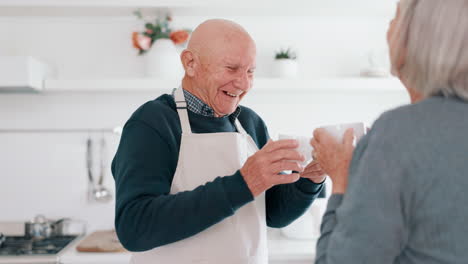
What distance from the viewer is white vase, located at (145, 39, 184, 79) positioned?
2.18 metres

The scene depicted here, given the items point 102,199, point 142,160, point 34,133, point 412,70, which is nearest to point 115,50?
point 34,133

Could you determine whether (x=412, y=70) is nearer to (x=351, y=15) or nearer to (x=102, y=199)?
(x=351, y=15)

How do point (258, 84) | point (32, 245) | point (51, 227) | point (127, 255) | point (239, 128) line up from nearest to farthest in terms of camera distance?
point (239, 128) < point (127, 255) < point (32, 245) < point (258, 84) < point (51, 227)

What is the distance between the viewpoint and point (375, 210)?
0.60 meters

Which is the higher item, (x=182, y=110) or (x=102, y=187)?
(x=182, y=110)

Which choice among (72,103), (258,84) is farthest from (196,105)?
(72,103)

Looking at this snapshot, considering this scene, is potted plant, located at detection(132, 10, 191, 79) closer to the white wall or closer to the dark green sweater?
the white wall

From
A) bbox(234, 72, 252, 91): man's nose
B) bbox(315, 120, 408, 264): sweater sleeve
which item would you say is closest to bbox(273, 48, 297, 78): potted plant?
bbox(234, 72, 252, 91): man's nose

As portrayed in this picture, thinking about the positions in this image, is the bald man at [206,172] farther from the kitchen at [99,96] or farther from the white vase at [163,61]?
the kitchen at [99,96]

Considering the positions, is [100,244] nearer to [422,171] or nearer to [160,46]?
[160,46]

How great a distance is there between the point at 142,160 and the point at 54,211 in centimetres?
168

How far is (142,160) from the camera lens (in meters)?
0.95

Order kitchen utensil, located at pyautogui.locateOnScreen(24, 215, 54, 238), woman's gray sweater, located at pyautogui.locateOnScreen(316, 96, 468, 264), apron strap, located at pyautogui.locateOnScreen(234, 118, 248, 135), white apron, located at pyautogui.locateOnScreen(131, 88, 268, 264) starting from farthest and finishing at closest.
Result: kitchen utensil, located at pyautogui.locateOnScreen(24, 215, 54, 238) < apron strap, located at pyautogui.locateOnScreen(234, 118, 248, 135) < white apron, located at pyautogui.locateOnScreen(131, 88, 268, 264) < woman's gray sweater, located at pyautogui.locateOnScreen(316, 96, 468, 264)

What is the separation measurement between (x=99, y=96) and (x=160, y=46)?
510 mm
